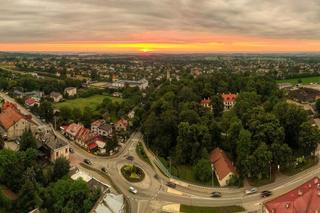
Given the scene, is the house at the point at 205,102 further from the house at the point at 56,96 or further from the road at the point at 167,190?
the house at the point at 56,96

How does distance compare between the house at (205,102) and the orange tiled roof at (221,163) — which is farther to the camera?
the house at (205,102)

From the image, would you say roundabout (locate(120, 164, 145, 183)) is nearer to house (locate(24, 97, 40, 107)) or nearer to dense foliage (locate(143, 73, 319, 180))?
dense foliage (locate(143, 73, 319, 180))

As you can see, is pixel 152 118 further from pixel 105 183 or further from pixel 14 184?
pixel 14 184

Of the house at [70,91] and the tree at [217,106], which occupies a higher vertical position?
the tree at [217,106]

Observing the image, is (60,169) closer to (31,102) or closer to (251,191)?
(251,191)

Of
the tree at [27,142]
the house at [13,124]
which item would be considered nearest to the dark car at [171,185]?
the tree at [27,142]

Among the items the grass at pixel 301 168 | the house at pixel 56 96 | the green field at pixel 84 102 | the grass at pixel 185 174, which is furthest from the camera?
the house at pixel 56 96
